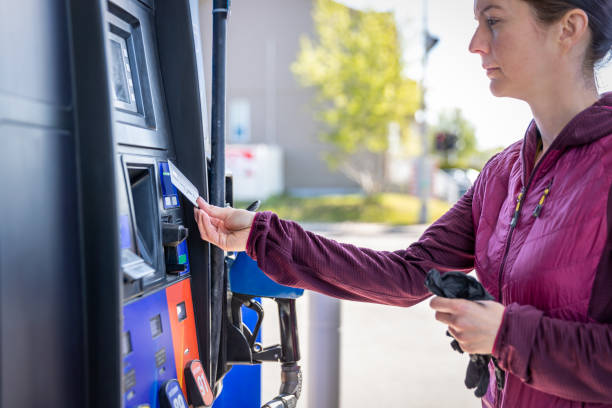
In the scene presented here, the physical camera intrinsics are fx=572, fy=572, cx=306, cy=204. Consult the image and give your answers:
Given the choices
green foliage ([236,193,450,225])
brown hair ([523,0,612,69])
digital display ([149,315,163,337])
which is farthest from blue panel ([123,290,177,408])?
green foliage ([236,193,450,225])

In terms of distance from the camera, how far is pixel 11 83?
91 centimetres

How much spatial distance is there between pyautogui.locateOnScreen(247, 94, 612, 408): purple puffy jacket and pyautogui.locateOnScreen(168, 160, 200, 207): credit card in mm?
183

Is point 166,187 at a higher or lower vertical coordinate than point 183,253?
higher

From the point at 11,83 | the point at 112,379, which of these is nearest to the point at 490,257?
the point at 112,379

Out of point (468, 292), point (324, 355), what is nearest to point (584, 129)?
point (468, 292)

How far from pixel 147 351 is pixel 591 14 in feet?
3.82

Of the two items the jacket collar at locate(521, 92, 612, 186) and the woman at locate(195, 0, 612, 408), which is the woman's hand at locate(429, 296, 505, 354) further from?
the jacket collar at locate(521, 92, 612, 186)

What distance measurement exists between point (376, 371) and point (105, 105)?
3.43m

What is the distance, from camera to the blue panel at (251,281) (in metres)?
1.69

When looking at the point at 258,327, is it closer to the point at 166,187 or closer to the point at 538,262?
the point at 166,187

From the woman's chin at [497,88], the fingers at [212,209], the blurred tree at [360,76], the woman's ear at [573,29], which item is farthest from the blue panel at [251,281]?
the blurred tree at [360,76]

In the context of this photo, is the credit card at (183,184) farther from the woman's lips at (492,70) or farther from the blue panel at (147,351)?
the woman's lips at (492,70)

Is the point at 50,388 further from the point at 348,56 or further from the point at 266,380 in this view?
the point at 348,56

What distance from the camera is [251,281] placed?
170 centimetres
